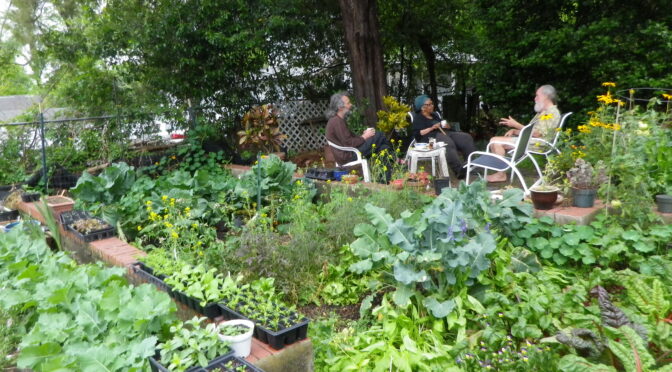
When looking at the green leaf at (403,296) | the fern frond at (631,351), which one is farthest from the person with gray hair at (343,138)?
the fern frond at (631,351)

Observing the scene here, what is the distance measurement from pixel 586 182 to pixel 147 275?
3.55m

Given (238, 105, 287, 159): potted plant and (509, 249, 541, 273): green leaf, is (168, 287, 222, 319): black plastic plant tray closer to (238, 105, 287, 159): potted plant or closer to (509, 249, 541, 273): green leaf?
(509, 249, 541, 273): green leaf

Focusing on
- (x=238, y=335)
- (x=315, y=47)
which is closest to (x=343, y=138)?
(x=238, y=335)

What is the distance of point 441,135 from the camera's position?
6.37 meters

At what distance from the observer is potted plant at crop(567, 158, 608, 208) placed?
4.11m

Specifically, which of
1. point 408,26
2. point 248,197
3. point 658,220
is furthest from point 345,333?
point 408,26

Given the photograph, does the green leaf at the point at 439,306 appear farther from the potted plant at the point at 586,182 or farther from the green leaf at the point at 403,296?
the potted plant at the point at 586,182

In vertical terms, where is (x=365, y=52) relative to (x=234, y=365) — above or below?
above

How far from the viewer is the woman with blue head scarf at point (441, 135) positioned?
237 inches

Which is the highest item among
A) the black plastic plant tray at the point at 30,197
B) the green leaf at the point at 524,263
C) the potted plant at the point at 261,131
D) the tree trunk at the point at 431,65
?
the tree trunk at the point at 431,65

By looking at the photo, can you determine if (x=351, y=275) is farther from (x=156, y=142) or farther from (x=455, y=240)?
(x=156, y=142)

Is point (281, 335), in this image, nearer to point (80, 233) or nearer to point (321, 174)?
point (80, 233)

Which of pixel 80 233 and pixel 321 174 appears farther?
pixel 321 174

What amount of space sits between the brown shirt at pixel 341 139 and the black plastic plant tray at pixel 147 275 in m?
3.24
